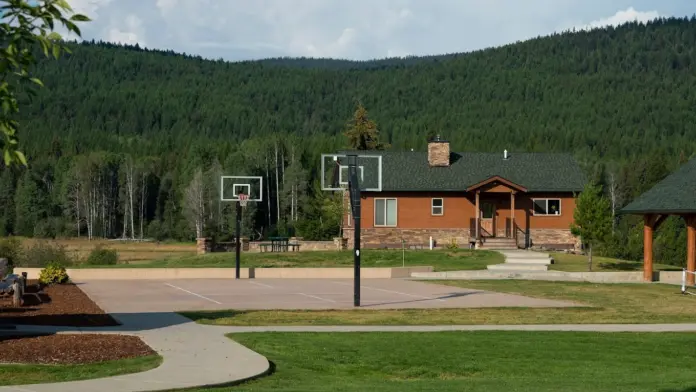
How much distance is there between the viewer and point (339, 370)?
603 inches

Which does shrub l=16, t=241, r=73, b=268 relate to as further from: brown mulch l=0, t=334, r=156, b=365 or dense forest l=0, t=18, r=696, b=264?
brown mulch l=0, t=334, r=156, b=365

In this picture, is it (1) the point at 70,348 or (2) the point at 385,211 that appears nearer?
(1) the point at 70,348

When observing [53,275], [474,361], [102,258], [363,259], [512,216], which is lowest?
[474,361]

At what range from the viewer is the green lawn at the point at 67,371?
13445 millimetres

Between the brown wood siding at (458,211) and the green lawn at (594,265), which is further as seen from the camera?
the brown wood siding at (458,211)

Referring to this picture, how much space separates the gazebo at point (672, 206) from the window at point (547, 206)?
15441 mm

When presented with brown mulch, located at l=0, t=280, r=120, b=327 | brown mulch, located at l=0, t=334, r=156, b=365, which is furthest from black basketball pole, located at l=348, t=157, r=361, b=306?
brown mulch, located at l=0, t=334, r=156, b=365

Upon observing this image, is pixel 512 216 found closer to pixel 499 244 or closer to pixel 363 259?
pixel 499 244

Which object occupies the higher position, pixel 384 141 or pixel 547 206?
pixel 384 141

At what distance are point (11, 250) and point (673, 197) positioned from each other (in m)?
32.6

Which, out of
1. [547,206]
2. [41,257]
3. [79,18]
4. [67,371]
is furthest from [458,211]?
[79,18]

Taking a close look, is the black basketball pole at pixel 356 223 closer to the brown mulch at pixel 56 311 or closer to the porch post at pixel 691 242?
the brown mulch at pixel 56 311

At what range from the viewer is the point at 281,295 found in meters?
30.8

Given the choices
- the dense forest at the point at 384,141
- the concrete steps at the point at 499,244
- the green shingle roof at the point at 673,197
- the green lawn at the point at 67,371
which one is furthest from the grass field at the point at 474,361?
the concrete steps at the point at 499,244
